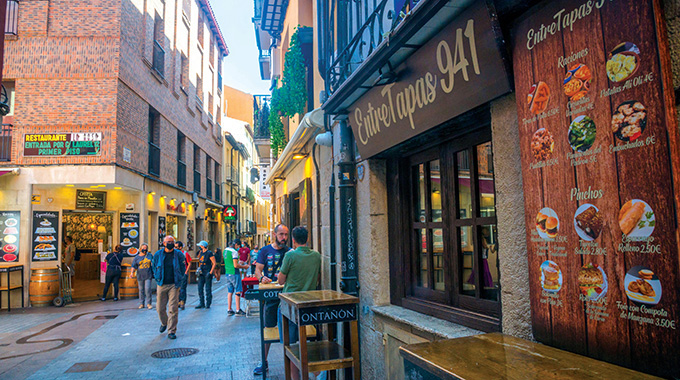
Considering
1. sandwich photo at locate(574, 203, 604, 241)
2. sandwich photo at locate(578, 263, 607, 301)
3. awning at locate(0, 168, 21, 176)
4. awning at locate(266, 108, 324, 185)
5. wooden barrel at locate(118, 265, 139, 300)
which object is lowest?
wooden barrel at locate(118, 265, 139, 300)

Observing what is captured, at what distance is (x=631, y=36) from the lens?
182 cm

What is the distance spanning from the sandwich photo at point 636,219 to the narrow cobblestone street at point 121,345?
5211 mm

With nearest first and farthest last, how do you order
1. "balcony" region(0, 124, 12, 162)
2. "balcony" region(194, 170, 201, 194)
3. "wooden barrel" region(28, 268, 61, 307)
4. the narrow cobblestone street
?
the narrow cobblestone street, "wooden barrel" region(28, 268, 61, 307), "balcony" region(0, 124, 12, 162), "balcony" region(194, 170, 201, 194)

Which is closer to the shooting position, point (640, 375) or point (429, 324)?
point (640, 375)

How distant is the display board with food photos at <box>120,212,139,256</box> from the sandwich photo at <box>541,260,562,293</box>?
584 inches

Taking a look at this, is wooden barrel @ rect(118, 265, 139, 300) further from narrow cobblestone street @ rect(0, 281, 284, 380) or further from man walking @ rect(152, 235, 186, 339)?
man walking @ rect(152, 235, 186, 339)

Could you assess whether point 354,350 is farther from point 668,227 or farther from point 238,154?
point 238,154

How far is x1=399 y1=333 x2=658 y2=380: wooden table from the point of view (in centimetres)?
175

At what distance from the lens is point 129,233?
14805 millimetres

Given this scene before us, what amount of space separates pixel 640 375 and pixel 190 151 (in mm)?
22292

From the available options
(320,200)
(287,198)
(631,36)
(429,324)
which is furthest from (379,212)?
(287,198)

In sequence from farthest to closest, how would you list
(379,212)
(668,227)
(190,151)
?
1. (190,151)
2. (379,212)
3. (668,227)

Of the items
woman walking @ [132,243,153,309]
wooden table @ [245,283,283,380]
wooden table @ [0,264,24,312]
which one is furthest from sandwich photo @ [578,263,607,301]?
wooden table @ [0,264,24,312]

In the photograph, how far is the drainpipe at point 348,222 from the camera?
5.29 meters
